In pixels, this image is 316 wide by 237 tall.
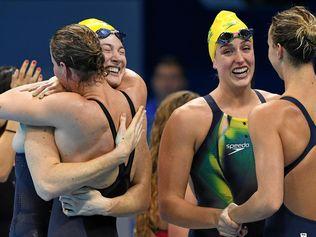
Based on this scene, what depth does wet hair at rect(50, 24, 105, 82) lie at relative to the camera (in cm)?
392

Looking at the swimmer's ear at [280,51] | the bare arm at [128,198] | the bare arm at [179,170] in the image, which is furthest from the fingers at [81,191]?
the swimmer's ear at [280,51]

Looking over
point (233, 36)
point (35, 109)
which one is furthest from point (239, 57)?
point (35, 109)

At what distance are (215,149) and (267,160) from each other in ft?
2.84

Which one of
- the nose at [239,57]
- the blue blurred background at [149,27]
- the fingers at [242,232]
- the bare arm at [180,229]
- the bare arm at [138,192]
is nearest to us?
the bare arm at [138,192]

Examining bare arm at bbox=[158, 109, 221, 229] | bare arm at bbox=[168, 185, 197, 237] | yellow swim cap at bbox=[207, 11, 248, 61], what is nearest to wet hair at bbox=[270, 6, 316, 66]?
yellow swim cap at bbox=[207, 11, 248, 61]

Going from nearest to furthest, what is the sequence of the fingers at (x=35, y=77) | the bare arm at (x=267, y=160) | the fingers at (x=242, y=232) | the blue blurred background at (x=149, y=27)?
the bare arm at (x=267, y=160) → the fingers at (x=242, y=232) → the fingers at (x=35, y=77) → the blue blurred background at (x=149, y=27)

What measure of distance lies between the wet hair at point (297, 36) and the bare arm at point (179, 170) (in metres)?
0.87

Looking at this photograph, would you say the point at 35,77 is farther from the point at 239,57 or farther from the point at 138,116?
the point at 239,57

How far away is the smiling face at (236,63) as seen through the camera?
4625 millimetres

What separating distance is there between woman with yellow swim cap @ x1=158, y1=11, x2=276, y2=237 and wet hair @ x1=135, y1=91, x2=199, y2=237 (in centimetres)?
61

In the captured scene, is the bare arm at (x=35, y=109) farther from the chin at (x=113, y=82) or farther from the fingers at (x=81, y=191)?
the chin at (x=113, y=82)

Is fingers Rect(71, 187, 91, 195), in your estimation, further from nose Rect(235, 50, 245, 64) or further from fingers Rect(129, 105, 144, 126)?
nose Rect(235, 50, 245, 64)

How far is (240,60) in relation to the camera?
4613 mm

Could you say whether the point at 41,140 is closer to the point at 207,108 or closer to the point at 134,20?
the point at 207,108
